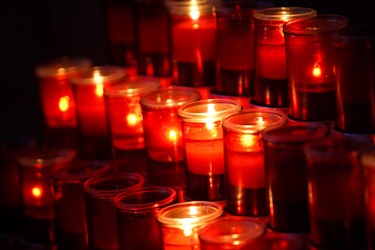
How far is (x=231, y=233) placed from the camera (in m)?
1.71

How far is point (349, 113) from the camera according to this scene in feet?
5.61

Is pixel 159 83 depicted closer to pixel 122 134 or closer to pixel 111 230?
pixel 122 134

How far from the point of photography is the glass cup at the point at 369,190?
1.51m

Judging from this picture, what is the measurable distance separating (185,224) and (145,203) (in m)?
0.20

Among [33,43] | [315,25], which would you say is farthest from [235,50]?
[33,43]

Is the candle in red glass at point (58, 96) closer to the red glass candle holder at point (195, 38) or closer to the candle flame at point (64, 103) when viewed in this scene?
the candle flame at point (64, 103)

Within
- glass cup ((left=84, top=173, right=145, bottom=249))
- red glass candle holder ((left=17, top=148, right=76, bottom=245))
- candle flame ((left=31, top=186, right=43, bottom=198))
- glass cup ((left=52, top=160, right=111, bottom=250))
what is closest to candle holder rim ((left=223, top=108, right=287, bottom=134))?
glass cup ((left=84, top=173, right=145, bottom=249))

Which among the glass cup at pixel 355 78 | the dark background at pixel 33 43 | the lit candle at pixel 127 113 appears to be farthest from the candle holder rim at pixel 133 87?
the dark background at pixel 33 43

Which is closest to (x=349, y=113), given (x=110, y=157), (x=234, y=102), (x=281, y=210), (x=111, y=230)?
(x=281, y=210)

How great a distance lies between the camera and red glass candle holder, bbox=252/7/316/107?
1911 mm

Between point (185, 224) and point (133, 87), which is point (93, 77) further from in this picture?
point (185, 224)

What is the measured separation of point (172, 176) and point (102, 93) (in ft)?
1.37

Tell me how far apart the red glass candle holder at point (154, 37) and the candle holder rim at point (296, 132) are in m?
0.69

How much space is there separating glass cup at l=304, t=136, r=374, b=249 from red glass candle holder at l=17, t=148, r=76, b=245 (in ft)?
3.23
